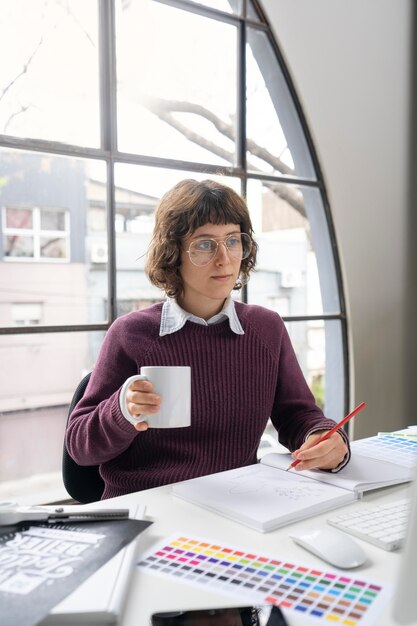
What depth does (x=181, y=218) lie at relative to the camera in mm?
1483

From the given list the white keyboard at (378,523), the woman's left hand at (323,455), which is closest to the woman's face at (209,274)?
the woman's left hand at (323,455)

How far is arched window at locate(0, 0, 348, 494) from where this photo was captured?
226 centimetres

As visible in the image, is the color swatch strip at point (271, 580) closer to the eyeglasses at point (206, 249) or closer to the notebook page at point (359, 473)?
the notebook page at point (359, 473)

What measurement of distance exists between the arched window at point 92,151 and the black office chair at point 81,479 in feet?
2.94

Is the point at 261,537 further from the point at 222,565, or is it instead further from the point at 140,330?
the point at 140,330

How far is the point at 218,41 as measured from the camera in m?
2.85

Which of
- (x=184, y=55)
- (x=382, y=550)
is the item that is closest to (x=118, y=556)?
(x=382, y=550)

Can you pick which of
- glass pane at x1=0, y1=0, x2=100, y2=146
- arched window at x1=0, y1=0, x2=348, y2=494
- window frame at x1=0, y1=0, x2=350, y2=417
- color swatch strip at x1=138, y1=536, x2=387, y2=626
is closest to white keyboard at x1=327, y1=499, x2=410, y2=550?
color swatch strip at x1=138, y1=536, x2=387, y2=626

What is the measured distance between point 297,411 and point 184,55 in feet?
6.47

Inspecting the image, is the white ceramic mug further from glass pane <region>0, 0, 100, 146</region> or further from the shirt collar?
glass pane <region>0, 0, 100, 146</region>

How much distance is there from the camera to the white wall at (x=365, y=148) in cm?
310

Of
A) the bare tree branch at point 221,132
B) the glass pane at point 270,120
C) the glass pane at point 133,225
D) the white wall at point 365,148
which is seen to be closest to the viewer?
the glass pane at point 133,225

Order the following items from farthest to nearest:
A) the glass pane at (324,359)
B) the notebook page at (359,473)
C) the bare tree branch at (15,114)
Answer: the glass pane at (324,359) < the bare tree branch at (15,114) < the notebook page at (359,473)

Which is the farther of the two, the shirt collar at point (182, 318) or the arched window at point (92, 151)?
the arched window at point (92, 151)
